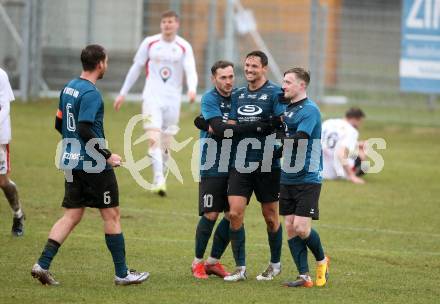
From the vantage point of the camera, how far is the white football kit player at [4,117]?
11234 millimetres

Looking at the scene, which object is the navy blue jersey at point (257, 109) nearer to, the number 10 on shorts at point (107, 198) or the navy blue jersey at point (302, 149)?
the navy blue jersey at point (302, 149)

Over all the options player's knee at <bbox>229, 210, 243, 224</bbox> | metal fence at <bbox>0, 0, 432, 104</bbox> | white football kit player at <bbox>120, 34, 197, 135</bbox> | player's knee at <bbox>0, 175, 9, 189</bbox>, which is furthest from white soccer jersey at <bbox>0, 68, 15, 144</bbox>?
metal fence at <bbox>0, 0, 432, 104</bbox>

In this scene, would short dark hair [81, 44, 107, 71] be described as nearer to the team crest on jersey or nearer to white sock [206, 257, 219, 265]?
white sock [206, 257, 219, 265]

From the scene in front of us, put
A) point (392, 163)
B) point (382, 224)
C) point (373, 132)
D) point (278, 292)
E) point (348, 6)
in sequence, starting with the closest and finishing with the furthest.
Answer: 1. point (278, 292)
2. point (382, 224)
3. point (392, 163)
4. point (373, 132)
5. point (348, 6)

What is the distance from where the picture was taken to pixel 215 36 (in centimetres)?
2634

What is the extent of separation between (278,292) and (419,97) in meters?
18.1

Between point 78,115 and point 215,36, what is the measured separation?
17.6 metres

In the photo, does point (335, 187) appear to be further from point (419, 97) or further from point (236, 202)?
point (419, 97)

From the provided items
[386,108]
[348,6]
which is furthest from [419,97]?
[348,6]

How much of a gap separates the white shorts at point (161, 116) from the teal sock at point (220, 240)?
215 inches

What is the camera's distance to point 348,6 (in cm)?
2681

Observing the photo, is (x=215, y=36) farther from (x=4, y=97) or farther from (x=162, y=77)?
(x=4, y=97)

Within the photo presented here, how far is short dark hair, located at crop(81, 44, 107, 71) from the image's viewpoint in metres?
9.12

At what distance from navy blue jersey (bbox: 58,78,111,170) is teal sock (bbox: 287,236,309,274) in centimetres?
201
